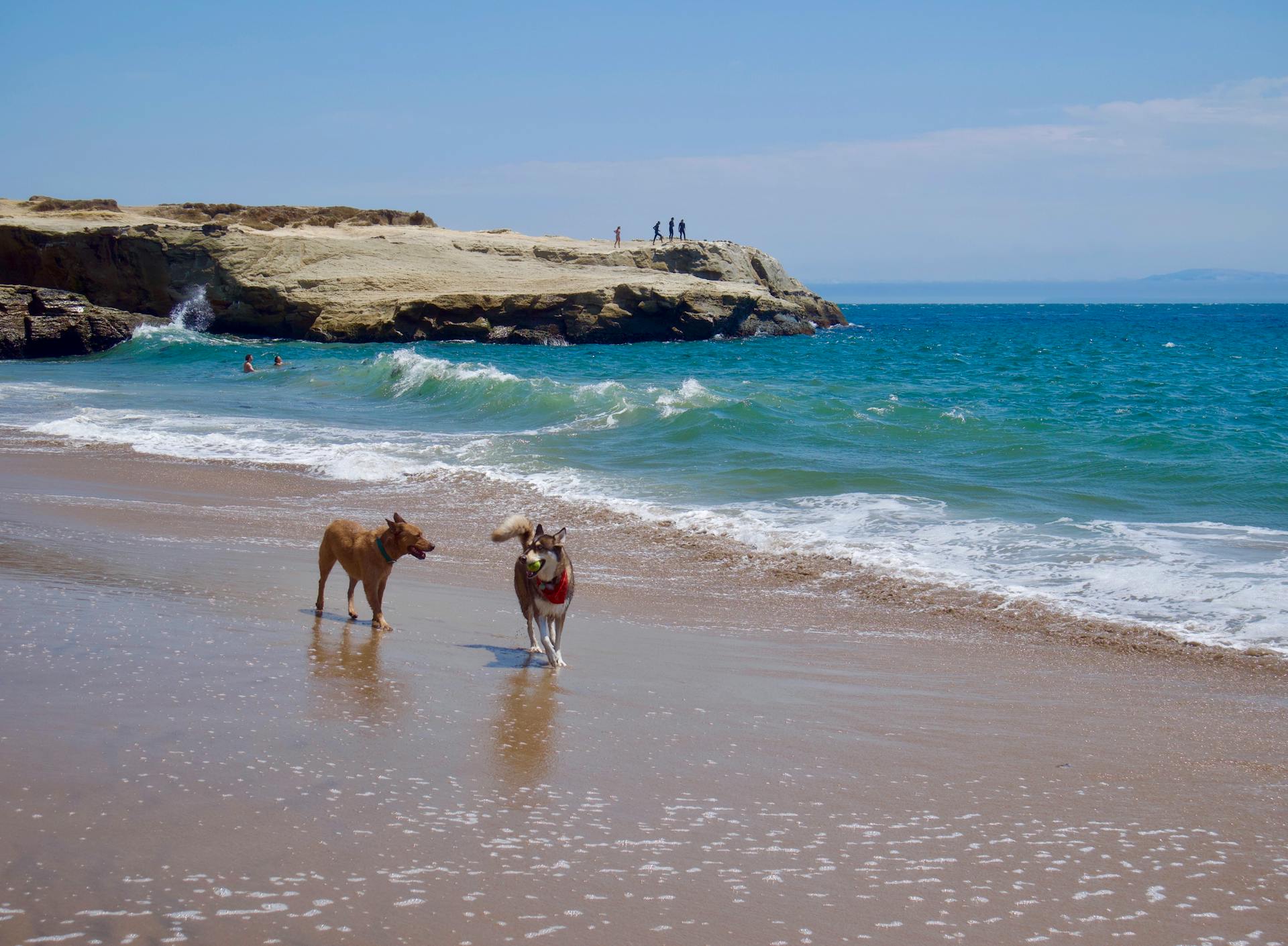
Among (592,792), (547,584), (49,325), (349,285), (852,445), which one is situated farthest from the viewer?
(349,285)

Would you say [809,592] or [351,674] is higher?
[351,674]

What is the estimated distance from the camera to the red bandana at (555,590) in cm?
649

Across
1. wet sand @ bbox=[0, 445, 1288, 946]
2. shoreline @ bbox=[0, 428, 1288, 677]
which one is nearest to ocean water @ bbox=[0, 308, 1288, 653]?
shoreline @ bbox=[0, 428, 1288, 677]

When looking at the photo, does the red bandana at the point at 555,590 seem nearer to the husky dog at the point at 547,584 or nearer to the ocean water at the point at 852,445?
the husky dog at the point at 547,584

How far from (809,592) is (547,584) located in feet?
10.8

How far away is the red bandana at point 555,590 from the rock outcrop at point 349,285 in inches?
1680

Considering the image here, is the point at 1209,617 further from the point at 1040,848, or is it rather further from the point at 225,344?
the point at 225,344

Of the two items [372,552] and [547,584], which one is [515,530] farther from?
[372,552]

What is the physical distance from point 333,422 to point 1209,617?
17.2 m

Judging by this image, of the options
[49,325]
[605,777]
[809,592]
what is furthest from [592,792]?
[49,325]

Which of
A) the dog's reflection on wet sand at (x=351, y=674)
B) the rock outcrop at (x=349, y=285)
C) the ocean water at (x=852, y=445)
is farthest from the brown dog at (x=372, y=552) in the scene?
the rock outcrop at (x=349, y=285)

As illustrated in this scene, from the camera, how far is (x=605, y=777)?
450 centimetres

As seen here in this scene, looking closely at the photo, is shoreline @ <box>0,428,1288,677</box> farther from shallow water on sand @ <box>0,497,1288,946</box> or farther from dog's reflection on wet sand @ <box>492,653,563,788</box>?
dog's reflection on wet sand @ <box>492,653,563,788</box>

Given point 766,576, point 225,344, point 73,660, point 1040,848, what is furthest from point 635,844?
point 225,344
